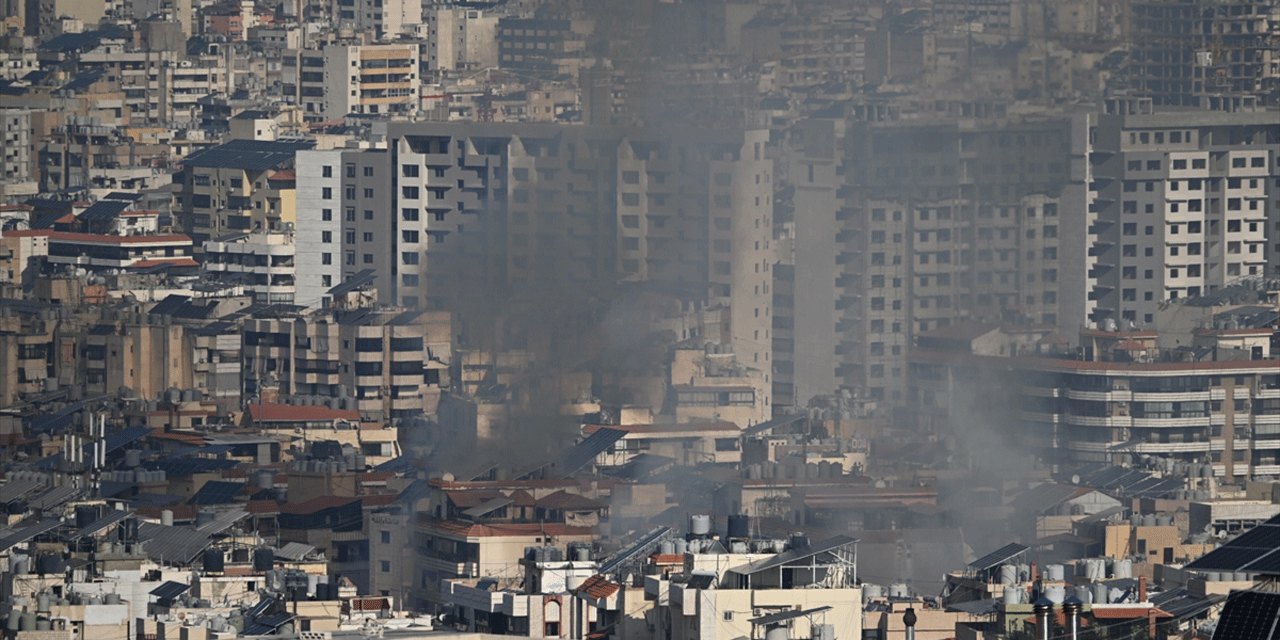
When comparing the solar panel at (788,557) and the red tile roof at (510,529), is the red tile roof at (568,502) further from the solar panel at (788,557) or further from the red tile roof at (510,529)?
the solar panel at (788,557)

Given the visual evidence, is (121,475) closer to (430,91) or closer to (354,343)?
(354,343)

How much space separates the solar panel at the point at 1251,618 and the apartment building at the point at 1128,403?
31212 mm

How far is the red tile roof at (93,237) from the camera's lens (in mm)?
71625

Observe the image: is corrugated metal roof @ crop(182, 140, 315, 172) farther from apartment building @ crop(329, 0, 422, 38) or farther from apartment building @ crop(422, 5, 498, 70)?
apartment building @ crop(329, 0, 422, 38)

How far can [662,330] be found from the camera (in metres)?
58.3

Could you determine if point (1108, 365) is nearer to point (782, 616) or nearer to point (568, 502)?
point (568, 502)

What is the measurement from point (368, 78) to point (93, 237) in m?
14.7

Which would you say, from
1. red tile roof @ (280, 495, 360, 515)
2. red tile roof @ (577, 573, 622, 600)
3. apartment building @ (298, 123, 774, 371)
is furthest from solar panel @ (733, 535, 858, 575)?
apartment building @ (298, 123, 774, 371)

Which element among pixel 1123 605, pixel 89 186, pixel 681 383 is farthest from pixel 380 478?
pixel 89 186

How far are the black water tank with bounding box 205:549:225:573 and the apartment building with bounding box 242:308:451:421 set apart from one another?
64.2ft

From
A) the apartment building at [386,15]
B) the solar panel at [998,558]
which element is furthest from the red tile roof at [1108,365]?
the apartment building at [386,15]

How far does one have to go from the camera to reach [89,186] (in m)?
80.5

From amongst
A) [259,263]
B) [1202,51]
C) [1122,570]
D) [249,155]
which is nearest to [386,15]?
[249,155]

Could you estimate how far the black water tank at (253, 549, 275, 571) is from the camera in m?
35.4
